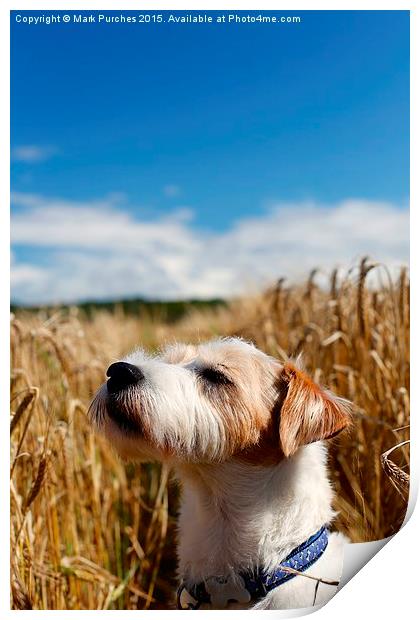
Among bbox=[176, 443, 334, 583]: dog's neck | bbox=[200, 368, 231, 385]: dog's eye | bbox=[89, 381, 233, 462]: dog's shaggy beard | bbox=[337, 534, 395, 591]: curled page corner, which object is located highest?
bbox=[200, 368, 231, 385]: dog's eye

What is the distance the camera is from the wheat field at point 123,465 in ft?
8.27

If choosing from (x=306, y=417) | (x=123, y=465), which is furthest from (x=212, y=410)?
(x=123, y=465)

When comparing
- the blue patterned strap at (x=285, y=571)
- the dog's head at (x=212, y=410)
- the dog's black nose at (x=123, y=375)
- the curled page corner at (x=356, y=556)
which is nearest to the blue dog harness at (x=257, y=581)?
the blue patterned strap at (x=285, y=571)

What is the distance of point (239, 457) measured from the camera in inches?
82.6

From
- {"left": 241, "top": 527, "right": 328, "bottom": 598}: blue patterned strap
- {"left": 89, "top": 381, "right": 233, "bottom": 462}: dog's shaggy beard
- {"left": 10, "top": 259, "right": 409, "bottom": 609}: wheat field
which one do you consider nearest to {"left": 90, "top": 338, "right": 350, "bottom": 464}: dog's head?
A: {"left": 89, "top": 381, "right": 233, "bottom": 462}: dog's shaggy beard

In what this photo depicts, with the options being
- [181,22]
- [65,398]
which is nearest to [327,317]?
[65,398]

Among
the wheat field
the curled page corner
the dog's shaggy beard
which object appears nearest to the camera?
the dog's shaggy beard

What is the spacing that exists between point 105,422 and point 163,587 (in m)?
1.52

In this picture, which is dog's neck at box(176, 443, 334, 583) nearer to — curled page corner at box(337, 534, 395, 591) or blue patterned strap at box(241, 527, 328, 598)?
blue patterned strap at box(241, 527, 328, 598)

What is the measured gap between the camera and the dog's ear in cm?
198

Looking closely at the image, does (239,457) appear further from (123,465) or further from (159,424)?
(123,465)

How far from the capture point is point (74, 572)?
2.57 metres
